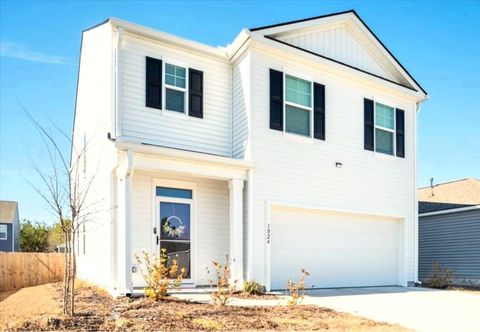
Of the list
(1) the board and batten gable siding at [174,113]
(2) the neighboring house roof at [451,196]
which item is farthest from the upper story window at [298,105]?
(2) the neighboring house roof at [451,196]

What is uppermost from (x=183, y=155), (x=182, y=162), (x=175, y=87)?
(x=175, y=87)

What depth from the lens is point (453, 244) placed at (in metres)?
17.2

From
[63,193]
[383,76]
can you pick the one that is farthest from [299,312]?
[383,76]

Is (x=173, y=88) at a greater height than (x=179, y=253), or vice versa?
(x=173, y=88)

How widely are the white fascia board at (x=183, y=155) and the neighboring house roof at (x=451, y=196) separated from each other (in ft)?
36.4

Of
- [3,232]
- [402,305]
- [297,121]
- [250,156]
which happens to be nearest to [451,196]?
[297,121]

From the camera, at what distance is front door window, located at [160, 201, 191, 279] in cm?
1034

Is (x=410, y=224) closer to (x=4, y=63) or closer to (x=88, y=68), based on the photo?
(x=88, y=68)

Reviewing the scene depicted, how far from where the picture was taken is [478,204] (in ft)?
53.3

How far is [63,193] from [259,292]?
4.86 metres

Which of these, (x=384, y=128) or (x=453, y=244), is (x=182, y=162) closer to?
(x=384, y=128)

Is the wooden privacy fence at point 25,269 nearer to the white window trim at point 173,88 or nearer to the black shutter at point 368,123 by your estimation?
the white window trim at point 173,88

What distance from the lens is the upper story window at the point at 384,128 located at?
43.8 ft

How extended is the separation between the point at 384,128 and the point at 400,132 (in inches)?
28.7
